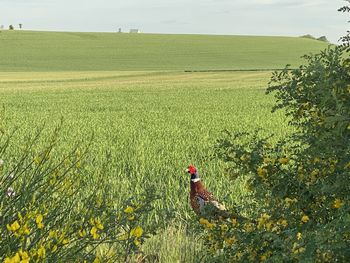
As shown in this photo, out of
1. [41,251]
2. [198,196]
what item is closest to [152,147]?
[198,196]

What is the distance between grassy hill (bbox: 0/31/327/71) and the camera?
7188 centimetres

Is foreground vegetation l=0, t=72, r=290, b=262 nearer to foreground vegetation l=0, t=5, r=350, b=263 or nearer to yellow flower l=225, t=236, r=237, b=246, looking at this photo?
foreground vegetation l=0, t=5, r=350, b=263

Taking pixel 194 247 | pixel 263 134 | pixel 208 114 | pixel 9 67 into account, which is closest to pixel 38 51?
pixel 9 67

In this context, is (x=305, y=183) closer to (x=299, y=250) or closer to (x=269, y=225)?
(x=269, y=225)

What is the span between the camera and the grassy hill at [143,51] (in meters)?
71.9

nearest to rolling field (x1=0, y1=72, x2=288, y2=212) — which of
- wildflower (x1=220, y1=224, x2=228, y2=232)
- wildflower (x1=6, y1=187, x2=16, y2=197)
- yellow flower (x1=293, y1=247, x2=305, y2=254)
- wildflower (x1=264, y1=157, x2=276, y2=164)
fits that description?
wildflower (x1=6, y1=187, x2=16, y2=197)

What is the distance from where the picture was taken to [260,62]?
76.2 metres

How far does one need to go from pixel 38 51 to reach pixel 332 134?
84913 millimetres

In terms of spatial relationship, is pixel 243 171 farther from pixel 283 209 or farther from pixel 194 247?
pixel 194 247

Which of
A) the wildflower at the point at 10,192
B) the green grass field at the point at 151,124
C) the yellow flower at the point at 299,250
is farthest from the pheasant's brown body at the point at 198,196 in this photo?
the yellow flower at the point at 299,250

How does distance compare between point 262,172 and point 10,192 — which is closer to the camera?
point 10,192

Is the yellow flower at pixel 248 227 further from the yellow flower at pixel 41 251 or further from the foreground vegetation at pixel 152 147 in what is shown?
the yellow flower at pixel 41 251

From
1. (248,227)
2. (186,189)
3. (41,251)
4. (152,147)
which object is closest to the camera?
(41,251)

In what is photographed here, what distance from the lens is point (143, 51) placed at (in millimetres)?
86250
